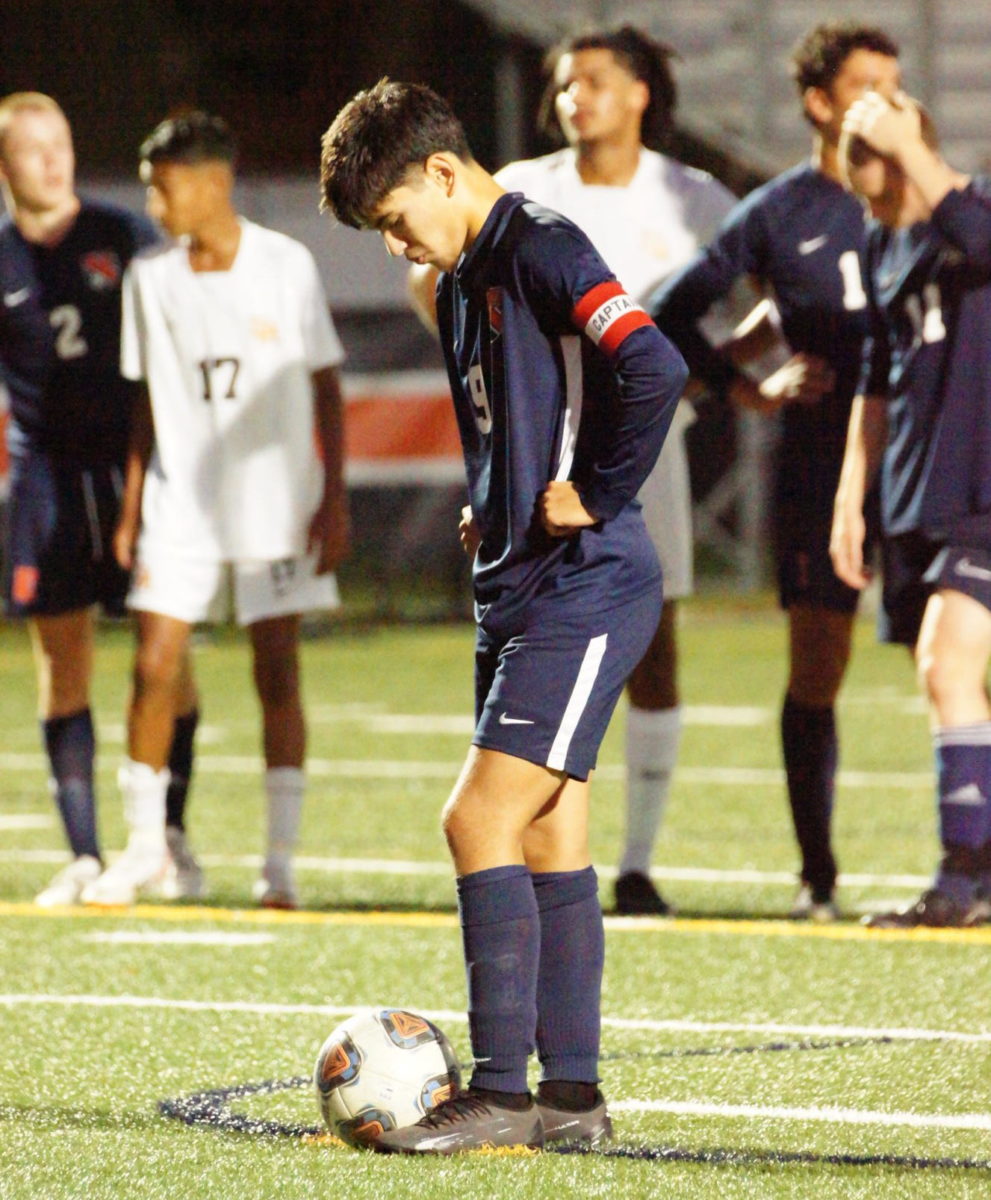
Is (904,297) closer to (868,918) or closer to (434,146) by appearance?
(868,918)

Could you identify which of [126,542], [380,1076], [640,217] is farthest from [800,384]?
[380,1076]

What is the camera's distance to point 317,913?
Result: 6055 millimetres

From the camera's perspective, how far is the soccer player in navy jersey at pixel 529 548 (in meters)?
3.61

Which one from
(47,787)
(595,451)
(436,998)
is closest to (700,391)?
(436,998)

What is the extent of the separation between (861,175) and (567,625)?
83.2 inches

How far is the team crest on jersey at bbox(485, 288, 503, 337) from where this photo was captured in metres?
3.67

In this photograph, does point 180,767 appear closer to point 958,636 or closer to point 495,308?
point 958,636

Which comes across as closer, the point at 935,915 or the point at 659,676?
the point at 935,915

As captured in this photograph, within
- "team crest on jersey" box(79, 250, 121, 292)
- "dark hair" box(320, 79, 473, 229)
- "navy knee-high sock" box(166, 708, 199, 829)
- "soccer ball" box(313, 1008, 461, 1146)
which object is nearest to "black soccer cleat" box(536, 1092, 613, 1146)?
"soccer ball" box(313, 1008, 461, 1146)

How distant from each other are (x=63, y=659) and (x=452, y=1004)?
6.95ft

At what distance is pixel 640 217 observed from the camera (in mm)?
6027

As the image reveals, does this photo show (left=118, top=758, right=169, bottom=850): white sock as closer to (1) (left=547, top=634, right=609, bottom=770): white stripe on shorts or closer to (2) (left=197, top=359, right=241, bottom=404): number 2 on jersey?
(2) (left=197, top=359, right=241, bottom=404): number 2 on jersey

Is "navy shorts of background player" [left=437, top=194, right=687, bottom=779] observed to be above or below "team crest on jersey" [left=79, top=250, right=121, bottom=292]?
below

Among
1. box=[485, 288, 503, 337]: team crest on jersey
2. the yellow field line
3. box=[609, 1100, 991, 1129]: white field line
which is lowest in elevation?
the yellow field line
